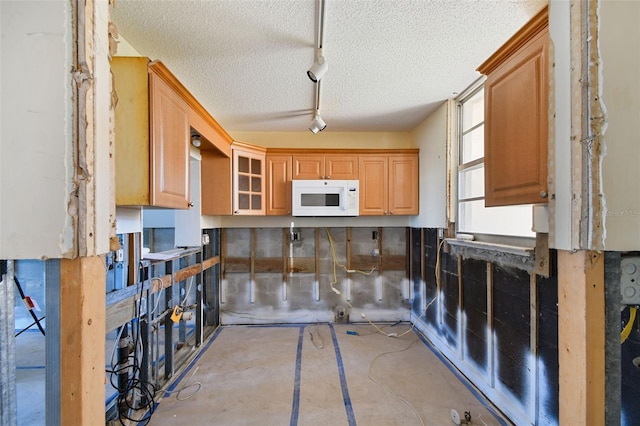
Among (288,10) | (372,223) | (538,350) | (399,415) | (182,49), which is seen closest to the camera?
(288,10)

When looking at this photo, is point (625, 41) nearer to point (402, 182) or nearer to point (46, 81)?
point (46, 81)

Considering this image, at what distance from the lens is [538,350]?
1.73 meters

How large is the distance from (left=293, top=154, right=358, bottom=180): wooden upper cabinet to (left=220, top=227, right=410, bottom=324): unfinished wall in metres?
0.76

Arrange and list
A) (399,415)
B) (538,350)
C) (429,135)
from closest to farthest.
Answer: (538,350)
(399,415)
(429,135)

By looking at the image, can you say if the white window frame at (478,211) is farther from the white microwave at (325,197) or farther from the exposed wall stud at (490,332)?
the white microwave at (325,197)

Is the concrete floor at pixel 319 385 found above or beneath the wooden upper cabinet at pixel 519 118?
beneath

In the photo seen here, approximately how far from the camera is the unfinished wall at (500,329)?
1.68 meters

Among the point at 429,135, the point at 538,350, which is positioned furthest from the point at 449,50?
the point at 538,350

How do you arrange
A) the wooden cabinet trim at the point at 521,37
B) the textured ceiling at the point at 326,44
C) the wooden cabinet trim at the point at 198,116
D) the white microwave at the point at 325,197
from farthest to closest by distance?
the white microwave at the point at 325,197 < the wooden cabinet trim at the point at 198,116 < the textured ceiling at the point at 326,44 < the wooden cabinet trim at the point at 521,37

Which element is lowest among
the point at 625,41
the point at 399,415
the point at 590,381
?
the point at 399,415

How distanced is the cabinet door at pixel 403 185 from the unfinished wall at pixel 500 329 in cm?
49

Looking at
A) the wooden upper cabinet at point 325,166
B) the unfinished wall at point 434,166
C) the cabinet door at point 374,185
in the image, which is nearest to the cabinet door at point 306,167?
the wooden upper cabinet at point 325,166

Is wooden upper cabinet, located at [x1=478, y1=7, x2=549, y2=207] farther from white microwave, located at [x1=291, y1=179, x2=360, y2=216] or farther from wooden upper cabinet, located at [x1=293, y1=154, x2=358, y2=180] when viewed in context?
wooden upper cabinet, located at [x1=293, y1=154, x2=358, y2=180]

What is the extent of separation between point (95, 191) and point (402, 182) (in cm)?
324
